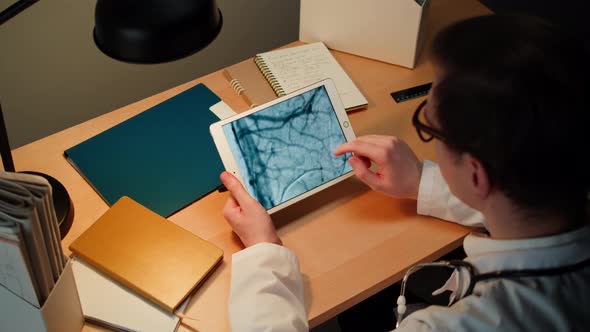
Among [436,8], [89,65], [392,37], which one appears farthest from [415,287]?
[89,65]

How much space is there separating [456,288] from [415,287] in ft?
1.30

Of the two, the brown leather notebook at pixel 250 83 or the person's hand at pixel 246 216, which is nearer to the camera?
the person's hand at pixel 246 216

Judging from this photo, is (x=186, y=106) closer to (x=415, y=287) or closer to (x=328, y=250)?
(x=328, y=250)

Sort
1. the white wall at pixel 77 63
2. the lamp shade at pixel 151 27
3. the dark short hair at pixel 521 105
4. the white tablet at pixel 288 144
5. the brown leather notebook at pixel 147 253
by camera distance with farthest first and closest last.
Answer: the white wall at pixel 77 63, the white tablet at pixel 288 144, the brown leather notebook at pixel 147 253, the lamp shade at pixel 151 27, the dark short hair at pixel 521 105

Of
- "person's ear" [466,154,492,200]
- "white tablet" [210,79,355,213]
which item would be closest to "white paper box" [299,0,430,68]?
"white tablet" [210,79,355,213]

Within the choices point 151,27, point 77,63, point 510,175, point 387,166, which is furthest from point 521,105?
point 77,63

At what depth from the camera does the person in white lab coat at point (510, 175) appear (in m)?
0.77

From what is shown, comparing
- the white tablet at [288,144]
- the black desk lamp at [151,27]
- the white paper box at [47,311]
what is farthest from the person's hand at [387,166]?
the white paper box at [47,311]

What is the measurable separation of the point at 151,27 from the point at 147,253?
40 centimetres

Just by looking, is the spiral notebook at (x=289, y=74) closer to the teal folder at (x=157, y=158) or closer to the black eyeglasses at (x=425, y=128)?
the teal folder at (x=157, y=158)

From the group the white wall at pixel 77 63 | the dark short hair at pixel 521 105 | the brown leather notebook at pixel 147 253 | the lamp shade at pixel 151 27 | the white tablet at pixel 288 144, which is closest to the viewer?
the dark short hair at pixel 521 105

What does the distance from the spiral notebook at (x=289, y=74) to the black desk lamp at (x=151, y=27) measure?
0.43 m

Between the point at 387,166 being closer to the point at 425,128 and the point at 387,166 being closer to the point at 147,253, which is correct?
the point at 425,128

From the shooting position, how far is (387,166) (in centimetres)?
116
